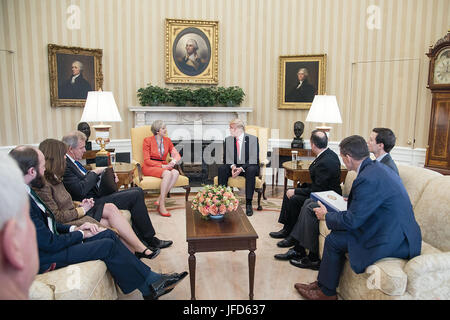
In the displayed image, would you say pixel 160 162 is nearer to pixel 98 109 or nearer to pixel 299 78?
pixel 98 109

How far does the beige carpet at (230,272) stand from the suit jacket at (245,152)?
1165mm

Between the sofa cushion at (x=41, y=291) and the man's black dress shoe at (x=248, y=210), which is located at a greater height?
the sofa cushion at (x=41, y=291)

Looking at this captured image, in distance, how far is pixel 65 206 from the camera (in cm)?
291

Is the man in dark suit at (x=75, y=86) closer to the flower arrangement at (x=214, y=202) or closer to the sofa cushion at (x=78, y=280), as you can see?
the flower arrangement at (x=214, y=202)

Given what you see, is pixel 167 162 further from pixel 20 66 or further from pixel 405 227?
pixel 405 227

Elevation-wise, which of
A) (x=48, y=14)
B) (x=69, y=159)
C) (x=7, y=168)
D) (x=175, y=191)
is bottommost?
(x=175, y=191)

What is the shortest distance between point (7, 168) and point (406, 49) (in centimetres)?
707

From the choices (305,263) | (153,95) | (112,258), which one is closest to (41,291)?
(112,258)

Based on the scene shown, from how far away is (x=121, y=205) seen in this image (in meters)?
3.73

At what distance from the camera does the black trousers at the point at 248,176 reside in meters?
5.17

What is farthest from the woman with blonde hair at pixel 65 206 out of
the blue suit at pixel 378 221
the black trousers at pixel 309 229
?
the blue suit at pixel 378 221

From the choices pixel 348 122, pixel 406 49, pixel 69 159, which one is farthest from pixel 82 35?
pixel 406 49

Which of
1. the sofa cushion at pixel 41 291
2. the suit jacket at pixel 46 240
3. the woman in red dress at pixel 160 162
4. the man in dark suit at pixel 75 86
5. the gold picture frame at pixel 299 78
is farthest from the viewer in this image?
the gold picture frame at pixel 299 78

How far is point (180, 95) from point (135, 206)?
12.1 ft
